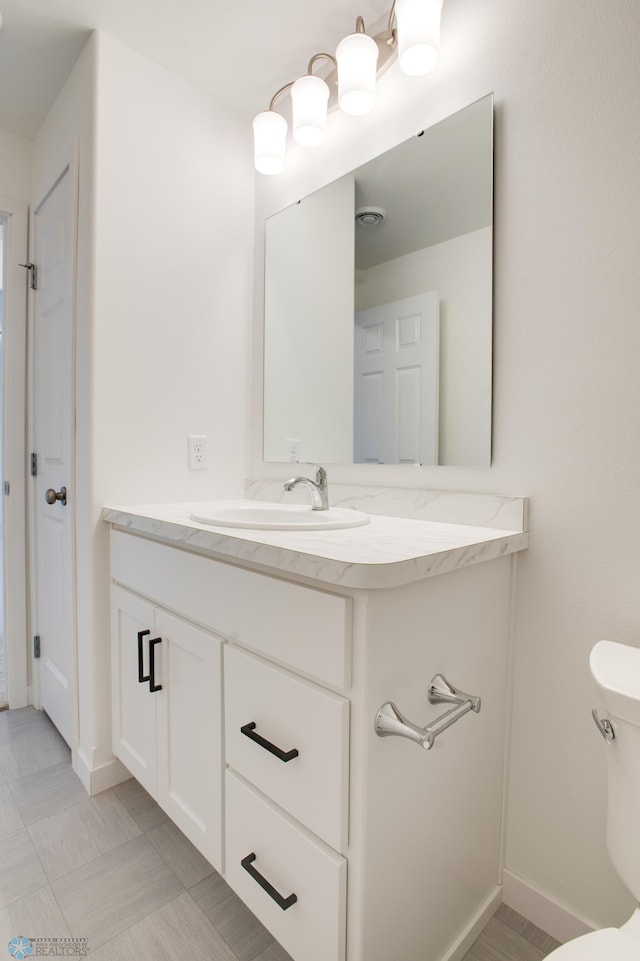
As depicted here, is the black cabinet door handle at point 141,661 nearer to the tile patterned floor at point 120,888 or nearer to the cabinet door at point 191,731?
the cabinet door at point 191,731

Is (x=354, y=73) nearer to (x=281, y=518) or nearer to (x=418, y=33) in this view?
(x=418, y=33)

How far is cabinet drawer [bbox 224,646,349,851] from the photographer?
2.42 ft

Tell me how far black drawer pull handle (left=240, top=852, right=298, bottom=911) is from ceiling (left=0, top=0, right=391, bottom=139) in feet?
6.54

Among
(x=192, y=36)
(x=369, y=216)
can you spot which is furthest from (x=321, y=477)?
(x=192, y=36)

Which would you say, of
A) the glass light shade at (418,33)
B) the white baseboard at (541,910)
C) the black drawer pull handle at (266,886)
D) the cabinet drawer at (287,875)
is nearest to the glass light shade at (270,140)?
the glass light shade at (418,33)

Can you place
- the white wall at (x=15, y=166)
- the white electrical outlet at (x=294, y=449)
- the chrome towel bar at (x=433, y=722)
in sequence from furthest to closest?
the white wall at (x=15, y=166), the white electrical outlet at (x=294, y=449), the chrome towel bar at (x=433, y=722)

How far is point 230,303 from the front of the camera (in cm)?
175

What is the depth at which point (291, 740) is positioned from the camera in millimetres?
810

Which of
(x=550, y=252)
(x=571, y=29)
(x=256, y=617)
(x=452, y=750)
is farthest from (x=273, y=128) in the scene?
(x=452, y=750)

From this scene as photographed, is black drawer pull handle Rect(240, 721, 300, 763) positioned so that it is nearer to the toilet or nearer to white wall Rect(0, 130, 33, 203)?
the toilet

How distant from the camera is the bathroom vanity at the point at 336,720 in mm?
736

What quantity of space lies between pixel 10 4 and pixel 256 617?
172 centimetres

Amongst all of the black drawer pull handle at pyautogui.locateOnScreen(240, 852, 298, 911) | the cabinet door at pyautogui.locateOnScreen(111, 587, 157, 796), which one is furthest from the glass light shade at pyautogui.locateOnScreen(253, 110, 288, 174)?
the black drawer pull handle at pyautogui.locateOnScreen(240, 852, 298, 911)

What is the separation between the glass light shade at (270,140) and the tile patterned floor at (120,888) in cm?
200
